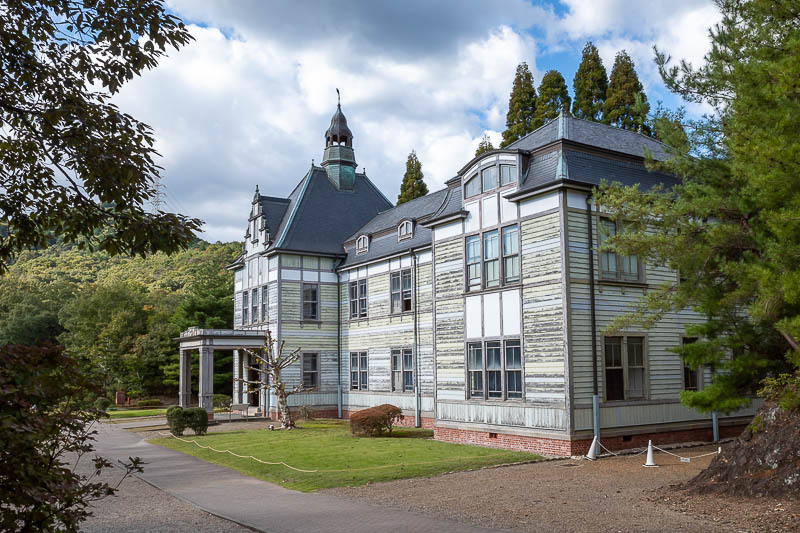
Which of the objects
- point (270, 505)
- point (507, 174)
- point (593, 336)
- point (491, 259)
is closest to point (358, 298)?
point (491, 259)

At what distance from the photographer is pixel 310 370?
32188 millimetres

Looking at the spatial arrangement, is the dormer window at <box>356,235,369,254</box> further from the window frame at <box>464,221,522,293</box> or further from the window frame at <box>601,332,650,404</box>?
the window frame at <box>601,332,650,404</box>

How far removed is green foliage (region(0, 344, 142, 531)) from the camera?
561 centimetres

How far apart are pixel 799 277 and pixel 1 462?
1008cm

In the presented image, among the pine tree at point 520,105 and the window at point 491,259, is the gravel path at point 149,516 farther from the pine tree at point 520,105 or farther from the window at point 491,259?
the pine tree at point 520,105

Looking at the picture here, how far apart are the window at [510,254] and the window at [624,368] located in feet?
10.00

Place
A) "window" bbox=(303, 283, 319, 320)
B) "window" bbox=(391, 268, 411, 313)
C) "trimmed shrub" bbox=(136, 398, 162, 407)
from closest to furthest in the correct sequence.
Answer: "window" bbox=(391, 268, 411, 313) → "window" bbox=(303, 283, 319, 320) → "trimmed shrub" bbox=(136, 398, 162, 407)

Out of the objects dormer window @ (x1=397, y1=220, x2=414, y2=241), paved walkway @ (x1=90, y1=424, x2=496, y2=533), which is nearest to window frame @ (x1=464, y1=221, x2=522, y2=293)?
dormer window @ (x1=397, y1=220, x2=414, y2=241)

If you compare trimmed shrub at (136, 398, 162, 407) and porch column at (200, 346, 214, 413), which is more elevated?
porch column at (200, 346, 214, 413)

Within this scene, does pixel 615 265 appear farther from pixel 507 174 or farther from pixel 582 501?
pixel 582 501

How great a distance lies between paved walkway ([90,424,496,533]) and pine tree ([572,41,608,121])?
28939 mm

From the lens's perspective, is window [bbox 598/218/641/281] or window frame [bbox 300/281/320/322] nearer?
window [bbox 598/218/641/281]

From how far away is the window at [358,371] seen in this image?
102ft

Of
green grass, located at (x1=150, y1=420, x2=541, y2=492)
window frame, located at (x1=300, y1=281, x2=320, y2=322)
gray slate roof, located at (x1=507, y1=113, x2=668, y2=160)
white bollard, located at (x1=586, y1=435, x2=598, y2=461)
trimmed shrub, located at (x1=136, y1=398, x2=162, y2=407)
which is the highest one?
gray slate roof, located at (x1=507, y1=113, x2=668, y2=160)
